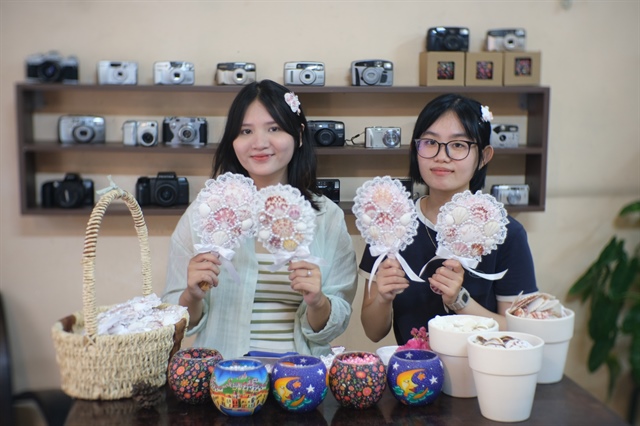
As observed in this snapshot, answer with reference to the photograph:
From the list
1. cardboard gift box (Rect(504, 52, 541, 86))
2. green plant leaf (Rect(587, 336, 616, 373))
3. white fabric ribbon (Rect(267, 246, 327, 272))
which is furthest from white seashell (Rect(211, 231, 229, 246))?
green plant leaf (Rect(587, 336, 616, 373))

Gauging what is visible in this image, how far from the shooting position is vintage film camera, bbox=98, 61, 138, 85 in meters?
3.38

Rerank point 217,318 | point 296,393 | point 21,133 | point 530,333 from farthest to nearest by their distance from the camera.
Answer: point 21,133 < point 217,318 < point 530,333 < point 296,393

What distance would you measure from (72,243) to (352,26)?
1732 millimetres

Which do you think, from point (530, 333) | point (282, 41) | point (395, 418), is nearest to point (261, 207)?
point (395, 418)

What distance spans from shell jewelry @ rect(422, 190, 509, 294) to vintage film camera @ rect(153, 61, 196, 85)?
6.54 ft

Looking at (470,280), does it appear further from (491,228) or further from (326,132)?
(326,132)

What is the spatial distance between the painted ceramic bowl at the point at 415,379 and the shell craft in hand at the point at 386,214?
11.4 inches

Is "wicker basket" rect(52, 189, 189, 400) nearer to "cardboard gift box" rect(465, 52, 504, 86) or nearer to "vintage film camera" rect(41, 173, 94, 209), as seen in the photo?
"vintage film camera" rect(41, 173, 94, 209)

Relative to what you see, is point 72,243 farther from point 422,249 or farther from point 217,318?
point 422,249

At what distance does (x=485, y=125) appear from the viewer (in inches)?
79.4

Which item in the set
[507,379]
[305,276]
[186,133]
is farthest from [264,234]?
[186,133]

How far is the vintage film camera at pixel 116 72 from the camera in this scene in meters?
3.38

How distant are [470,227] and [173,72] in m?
2.09

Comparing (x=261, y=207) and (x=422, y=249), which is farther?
(x=422, y=249)
